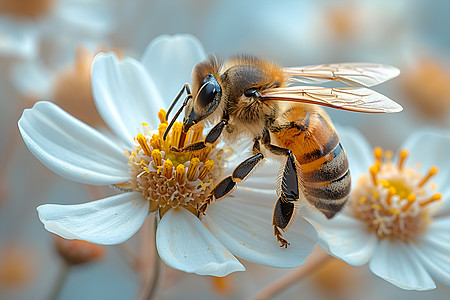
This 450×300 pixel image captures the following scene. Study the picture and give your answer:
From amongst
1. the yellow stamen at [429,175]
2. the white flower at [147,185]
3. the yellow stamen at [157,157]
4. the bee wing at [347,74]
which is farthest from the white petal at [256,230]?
the yellow stamen at [429,175]

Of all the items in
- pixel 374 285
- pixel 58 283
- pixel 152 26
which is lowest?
pixel 374 285

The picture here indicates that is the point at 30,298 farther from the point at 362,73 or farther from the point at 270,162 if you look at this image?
the point at 362,73

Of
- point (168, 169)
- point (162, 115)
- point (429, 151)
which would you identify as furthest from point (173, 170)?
point (429, 151)

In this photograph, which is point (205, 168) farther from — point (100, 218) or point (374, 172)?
point (374, 172)

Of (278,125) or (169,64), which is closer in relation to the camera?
(278,125)

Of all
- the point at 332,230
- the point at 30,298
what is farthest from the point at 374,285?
the point at 30,298

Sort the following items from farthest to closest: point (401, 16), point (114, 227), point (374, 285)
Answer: point (401, 16) < point (374, 285) < point (114, 227)

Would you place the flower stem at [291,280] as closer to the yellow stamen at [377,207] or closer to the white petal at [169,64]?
the yellow stamen at [377,207]
